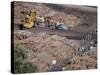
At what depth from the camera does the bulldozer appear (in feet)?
5.86

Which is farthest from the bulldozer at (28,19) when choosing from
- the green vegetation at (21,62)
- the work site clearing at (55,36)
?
the green vegetation at (21,62)

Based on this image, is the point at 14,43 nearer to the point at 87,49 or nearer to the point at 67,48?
the point at 67,48

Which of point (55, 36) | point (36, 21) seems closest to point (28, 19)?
point (36, 21)

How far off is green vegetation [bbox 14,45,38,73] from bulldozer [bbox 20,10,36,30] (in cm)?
17

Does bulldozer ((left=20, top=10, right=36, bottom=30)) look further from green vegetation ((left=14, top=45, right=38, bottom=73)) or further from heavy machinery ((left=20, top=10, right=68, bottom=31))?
green vegetation ((left=14, top=45, right=38, bottom=73))

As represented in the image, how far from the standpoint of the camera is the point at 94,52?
2.03 meters

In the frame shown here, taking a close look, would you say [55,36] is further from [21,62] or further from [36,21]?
[21,62]

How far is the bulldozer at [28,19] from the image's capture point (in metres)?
1.79

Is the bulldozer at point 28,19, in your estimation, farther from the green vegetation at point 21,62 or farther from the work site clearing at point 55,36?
the green vegetation at point 21,62

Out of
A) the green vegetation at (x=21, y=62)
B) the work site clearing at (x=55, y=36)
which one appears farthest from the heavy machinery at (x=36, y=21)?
the green vegetation at (x=21, y=62)

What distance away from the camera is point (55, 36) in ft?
6.20

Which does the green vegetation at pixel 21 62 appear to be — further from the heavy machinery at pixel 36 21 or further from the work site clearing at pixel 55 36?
the heavy machinery at pixel 36 21

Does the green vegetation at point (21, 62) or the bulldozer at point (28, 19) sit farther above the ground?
the bulldozer at point (28, 19)

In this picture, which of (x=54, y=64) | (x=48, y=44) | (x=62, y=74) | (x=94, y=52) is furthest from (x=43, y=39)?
(x=94, y=52)
